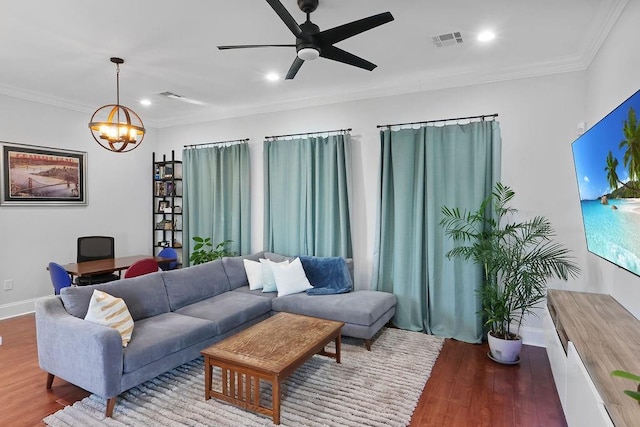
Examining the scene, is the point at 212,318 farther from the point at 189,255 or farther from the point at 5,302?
the point at 5,302

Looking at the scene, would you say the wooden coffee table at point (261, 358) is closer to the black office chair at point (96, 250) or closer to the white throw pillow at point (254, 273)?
the white throw pillow at point (254, 273)

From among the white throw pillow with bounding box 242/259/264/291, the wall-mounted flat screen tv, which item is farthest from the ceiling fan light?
the white throw pillow with bounding box 242/259/264/291

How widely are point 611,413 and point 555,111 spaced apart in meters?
3.13

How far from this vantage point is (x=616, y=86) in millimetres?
2631

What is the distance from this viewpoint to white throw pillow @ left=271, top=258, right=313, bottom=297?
409 centimetres

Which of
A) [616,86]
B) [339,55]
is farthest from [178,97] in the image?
[616,86]

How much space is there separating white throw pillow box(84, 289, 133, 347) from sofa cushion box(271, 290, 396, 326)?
61.7 inches

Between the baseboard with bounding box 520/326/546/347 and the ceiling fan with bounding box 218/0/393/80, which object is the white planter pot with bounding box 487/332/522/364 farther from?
the ceiling fan with bounding box 218/0/393/80

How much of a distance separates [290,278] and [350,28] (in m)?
2.73

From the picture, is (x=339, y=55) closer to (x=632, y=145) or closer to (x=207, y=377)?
(x=632, y=145)

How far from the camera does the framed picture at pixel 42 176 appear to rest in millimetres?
4506

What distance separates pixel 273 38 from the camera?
10.3 feet

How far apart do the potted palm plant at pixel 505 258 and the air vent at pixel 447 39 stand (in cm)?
142

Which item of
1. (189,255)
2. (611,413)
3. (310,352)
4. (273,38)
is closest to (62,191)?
(189,255)
